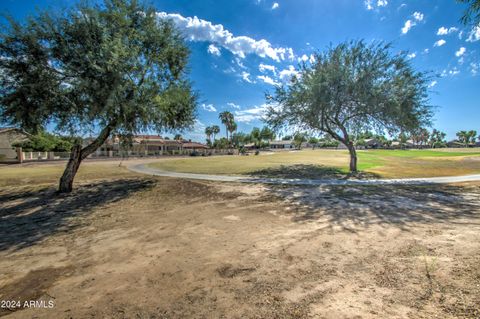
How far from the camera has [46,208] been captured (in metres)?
9.08

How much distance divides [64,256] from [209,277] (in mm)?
3551

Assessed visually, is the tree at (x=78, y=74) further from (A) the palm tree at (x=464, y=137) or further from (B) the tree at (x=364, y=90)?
(A) the palm tree at (x=464, y=137)

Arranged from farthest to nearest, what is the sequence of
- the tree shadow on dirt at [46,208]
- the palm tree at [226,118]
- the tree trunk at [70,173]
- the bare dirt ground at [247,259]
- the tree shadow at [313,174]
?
1. the palm tree at [226,118]
2. the tree shadow at [313,174]
3. the tree trunk at [70,173]
4. the tree shadow on dirt at [46,208]
5. the bare dirt ground at [247,259]

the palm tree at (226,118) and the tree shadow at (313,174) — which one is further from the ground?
the palm tree at (226,118)

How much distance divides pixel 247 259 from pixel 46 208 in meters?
9.19

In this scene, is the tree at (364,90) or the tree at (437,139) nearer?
the tree at (364,90)

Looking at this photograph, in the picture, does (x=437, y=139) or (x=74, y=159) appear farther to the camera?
(x=437, y=139)

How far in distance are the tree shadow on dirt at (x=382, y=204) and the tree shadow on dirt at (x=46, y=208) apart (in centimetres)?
754

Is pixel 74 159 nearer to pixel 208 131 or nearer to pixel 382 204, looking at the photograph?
pixel 382 204

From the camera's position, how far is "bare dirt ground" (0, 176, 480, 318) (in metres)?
3.16

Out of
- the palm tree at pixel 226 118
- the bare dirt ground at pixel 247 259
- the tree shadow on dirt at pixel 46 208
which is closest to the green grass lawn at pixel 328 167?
the tree shadow on dirt at pixel 46 208

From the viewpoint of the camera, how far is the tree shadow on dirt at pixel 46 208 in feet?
21.1

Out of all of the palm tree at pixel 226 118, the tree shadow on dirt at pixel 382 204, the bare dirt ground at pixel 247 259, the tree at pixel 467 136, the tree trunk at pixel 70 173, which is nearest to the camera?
the bare dirt ground at pixel 247 259

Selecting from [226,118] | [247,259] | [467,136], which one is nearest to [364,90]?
[247,259]
